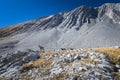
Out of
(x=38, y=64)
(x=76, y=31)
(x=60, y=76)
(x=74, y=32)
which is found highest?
(x=76, y=31)

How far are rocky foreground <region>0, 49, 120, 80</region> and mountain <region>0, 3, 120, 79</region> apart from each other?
48.7 meters

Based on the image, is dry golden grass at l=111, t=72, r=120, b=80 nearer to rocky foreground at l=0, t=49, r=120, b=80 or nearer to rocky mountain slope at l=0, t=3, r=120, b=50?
rocky foreground at l=0, t=49, r=120, b=80

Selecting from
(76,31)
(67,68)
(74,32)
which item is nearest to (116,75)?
(67,68)

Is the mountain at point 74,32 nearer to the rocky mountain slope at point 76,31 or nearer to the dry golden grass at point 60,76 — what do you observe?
the rocky mountain slope at point 76,31

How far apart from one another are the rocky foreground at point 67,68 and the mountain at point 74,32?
A: 48.7 meters

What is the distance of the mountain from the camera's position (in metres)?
99.7

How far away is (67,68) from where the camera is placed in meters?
24.5

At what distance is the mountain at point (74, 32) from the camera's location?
9969cm

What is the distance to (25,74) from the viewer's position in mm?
26391

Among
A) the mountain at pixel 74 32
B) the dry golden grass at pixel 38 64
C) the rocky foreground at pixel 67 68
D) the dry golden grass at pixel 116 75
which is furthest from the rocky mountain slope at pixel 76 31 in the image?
the dry golden grass at pixel 116 75

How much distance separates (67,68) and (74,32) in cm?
10311

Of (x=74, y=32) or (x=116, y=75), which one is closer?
(x=116, y=75)

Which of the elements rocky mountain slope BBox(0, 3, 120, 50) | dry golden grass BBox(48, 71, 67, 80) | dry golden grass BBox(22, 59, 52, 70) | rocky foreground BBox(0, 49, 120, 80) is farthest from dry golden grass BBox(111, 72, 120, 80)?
rocky mountain slope BBox(0, 3, 120, 50)

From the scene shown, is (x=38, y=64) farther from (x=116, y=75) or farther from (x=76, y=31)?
(x=76, y=31)
